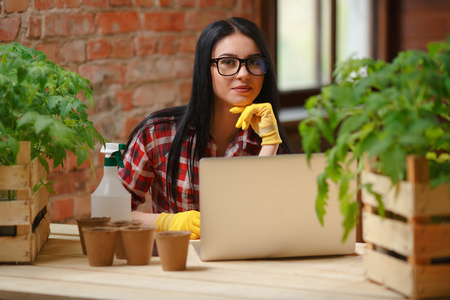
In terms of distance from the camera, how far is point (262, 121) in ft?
6.11

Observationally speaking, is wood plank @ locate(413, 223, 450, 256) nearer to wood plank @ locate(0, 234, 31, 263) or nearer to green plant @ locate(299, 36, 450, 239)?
green plant @ locate(299, 36, 450, 239)

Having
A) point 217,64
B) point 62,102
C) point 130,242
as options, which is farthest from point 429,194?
point 217,64

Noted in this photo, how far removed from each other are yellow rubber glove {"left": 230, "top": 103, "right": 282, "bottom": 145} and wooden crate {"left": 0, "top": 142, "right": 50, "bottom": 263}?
2.10ft

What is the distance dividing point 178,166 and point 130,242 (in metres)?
0.70

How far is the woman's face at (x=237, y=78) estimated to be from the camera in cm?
196

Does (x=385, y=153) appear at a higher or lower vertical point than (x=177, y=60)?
lower

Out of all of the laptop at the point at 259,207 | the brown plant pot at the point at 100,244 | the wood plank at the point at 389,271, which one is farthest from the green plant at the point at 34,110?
the wood plank at the point at 389,271

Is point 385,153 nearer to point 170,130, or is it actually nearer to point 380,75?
point 380,75

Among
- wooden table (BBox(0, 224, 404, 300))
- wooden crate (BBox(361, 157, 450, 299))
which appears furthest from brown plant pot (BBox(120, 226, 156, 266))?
wooden crate (BBox(361, 157, 450, 299))

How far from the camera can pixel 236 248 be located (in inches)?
55.4

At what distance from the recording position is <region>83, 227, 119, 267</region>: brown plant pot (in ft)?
4.44

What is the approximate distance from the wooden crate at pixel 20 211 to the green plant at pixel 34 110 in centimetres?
3

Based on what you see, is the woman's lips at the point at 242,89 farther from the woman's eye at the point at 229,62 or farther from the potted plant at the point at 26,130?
the potted plant at the point at 26,130

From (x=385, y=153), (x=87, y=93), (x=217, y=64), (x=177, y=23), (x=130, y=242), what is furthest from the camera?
(x=177, y=23)
